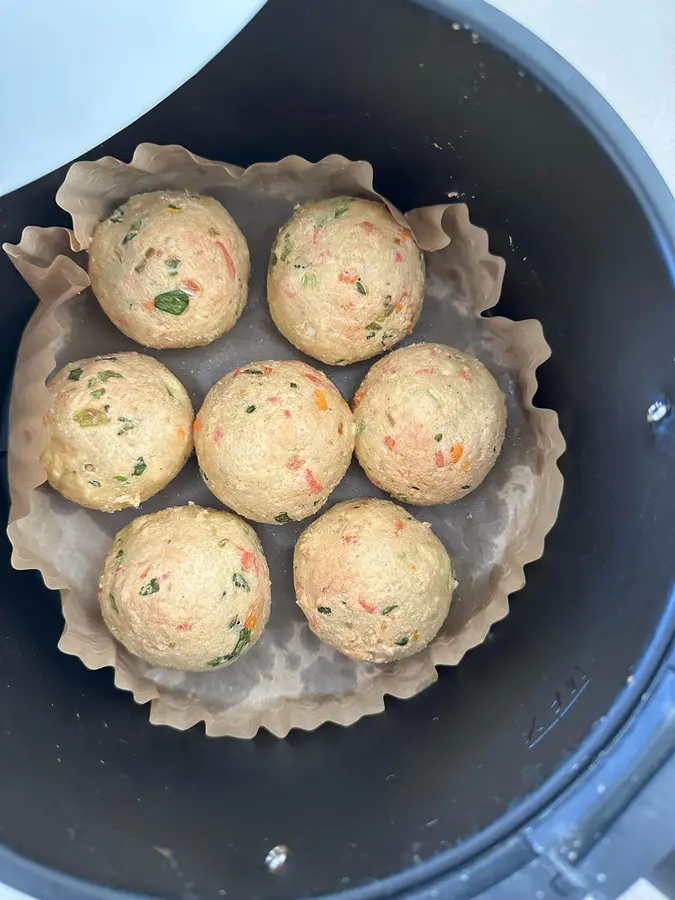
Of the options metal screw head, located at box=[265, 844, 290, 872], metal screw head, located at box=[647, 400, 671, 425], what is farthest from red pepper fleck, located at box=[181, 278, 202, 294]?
metal screw head, located at box=[265, 844, 290, 872]

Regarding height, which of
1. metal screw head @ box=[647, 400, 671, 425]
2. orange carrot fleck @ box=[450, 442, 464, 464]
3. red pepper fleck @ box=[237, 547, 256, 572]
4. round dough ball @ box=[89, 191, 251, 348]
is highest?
metal screw head @ box=[647, 400, 671, 425]

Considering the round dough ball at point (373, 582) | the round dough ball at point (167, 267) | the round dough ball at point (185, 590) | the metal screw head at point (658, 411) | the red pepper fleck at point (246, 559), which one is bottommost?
the round dough ball at point (185, 590)

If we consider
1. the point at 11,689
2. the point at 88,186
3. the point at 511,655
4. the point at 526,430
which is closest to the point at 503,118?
the point at 526,430

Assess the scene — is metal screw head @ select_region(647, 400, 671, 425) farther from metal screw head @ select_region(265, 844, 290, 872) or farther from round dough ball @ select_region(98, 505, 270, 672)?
metal screw head @ select_region(265, 844, 290, 872)

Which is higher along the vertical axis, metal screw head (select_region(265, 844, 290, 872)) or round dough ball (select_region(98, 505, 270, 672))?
round dough ball (select_region(98, 505, 270, 672))

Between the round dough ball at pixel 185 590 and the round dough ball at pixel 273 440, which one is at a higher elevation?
the round dough ball at pixel 273 440

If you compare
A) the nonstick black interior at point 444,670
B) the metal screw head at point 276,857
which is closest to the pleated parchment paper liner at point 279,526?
the nonstick black interior at point 444,670

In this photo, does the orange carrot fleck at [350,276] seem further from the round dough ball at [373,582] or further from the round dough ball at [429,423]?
the round dough ball at [373,582]

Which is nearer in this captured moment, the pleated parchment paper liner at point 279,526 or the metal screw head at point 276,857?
the metal screw head at point 276,857
